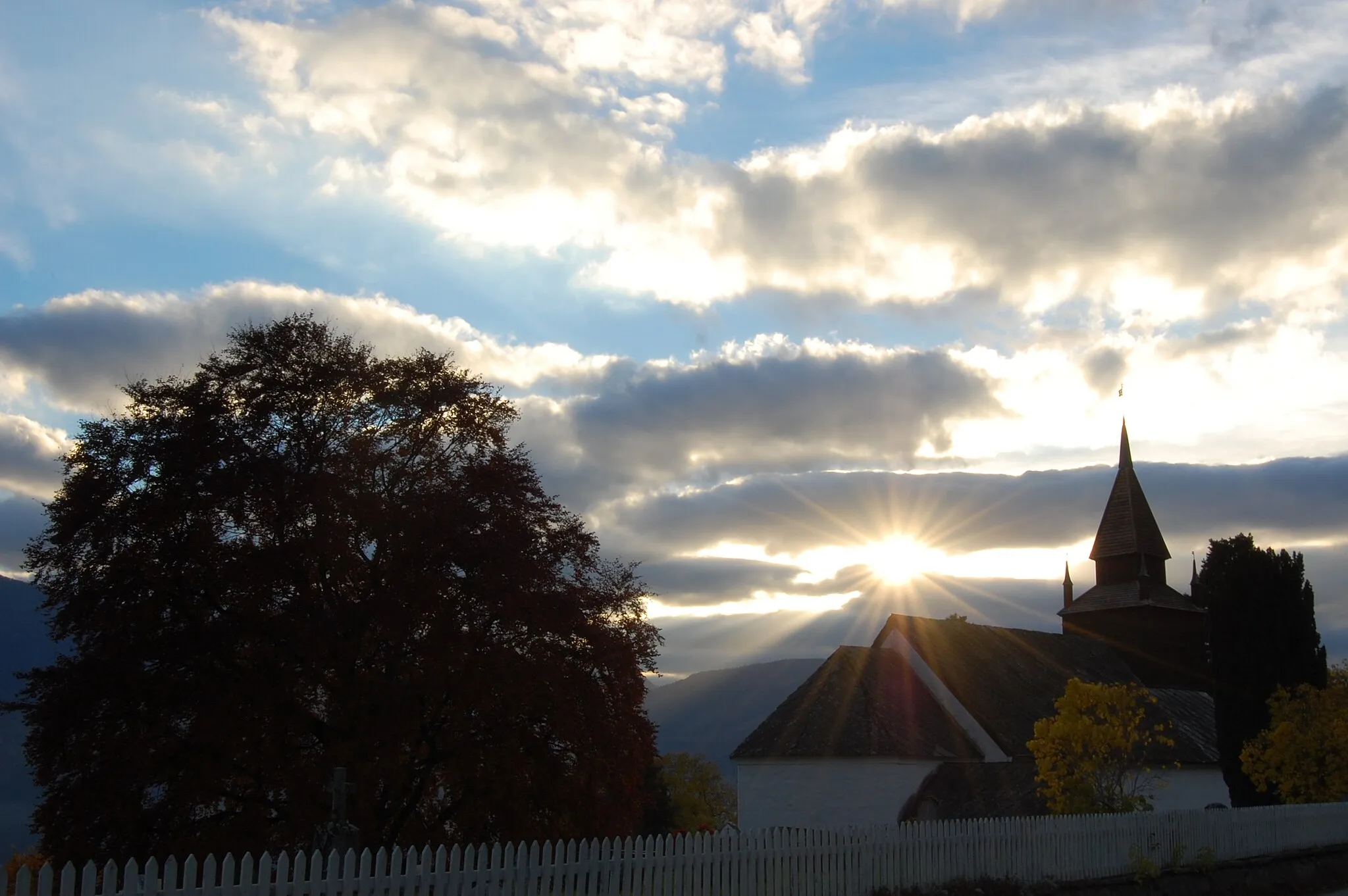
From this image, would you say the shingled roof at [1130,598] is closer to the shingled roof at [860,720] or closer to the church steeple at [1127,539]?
the church steeple at [1127,539]

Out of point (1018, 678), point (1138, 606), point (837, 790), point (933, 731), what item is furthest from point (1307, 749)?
point (1138, 606)

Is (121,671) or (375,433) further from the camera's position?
(375,433)

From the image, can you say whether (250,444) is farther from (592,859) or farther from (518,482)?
(592,859)

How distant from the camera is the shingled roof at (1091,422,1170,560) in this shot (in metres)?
60.5

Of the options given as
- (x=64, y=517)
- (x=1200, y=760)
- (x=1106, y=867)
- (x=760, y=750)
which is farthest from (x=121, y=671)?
(x=1200, y=760)

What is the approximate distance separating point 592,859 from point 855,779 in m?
26.3

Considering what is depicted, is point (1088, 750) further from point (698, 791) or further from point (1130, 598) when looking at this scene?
point (698, 791)

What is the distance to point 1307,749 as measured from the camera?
3531 centimetres

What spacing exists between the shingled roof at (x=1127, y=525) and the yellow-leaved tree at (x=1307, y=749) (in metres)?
23.7

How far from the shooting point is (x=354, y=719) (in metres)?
18.6

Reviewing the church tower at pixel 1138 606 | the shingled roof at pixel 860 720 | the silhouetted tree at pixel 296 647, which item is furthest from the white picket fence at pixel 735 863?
the church tower at pixel 1138 606

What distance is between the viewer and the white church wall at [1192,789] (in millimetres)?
41000

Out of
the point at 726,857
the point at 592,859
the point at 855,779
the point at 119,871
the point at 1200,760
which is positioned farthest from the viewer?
the point at 1200,760

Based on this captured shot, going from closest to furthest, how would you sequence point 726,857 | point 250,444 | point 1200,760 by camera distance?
point 726,857, point 250,444, point 1200,760
